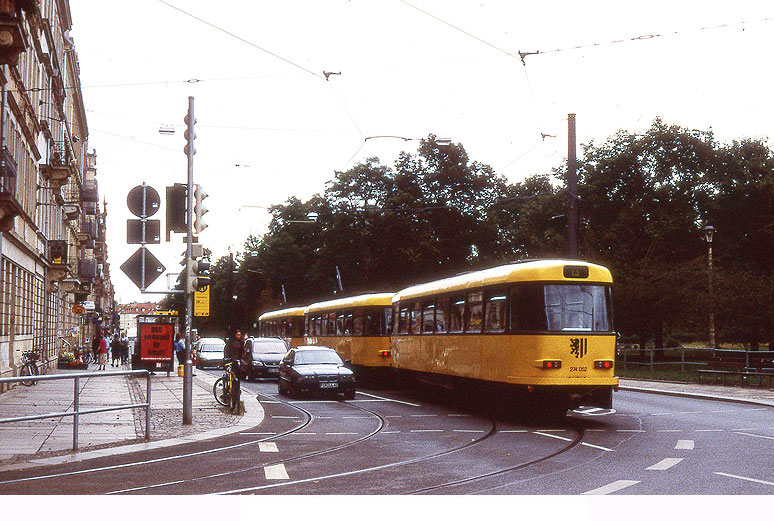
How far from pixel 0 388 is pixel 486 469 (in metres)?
5.93

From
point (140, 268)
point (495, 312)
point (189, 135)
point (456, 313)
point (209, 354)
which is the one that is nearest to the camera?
point (140, 268)

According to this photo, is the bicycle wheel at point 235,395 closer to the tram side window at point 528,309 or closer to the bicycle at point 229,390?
the bicycle at point 229,390

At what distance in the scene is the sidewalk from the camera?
40.3 feet

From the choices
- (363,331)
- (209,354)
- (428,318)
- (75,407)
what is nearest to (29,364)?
(363,331)

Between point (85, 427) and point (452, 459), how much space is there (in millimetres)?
5262

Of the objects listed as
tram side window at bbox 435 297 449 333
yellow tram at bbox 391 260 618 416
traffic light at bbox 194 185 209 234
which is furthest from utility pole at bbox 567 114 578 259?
traffic light at bbox 194 185 209 234

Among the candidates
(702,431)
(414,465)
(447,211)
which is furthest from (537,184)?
(414,465)

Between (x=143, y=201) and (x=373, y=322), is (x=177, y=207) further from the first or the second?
(x=373, y=322)

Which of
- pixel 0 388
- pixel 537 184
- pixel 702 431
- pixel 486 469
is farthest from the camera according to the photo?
pixel 537 184

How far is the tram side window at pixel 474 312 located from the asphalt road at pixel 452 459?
1888 millimetres

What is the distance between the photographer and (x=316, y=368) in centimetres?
2672

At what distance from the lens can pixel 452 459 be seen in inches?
490

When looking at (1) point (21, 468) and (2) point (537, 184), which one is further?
(2) point (537, 184)

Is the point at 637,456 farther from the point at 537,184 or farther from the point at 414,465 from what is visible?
the point at 537,184
